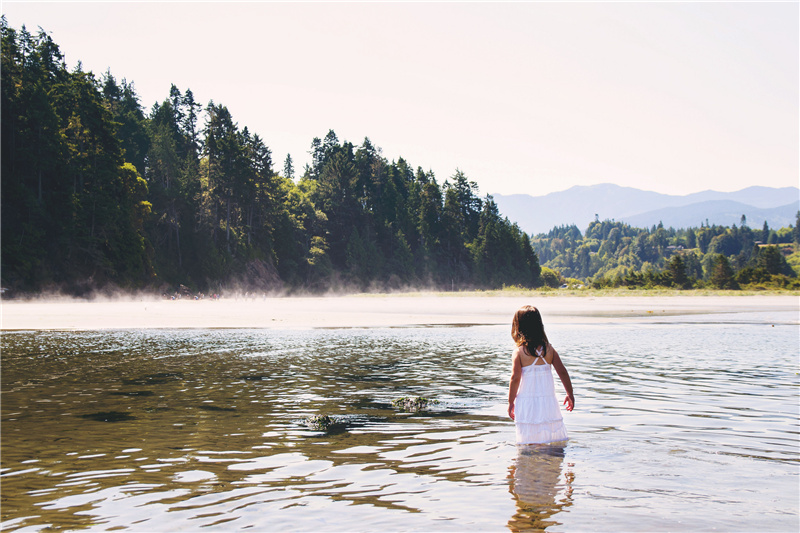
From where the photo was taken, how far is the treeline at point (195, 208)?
62.4 m

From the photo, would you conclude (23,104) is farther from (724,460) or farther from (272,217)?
(724,460)

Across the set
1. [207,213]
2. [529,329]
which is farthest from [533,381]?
[207,213]

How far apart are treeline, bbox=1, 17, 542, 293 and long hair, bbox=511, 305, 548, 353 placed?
59.8 metres

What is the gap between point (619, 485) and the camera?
701 cm

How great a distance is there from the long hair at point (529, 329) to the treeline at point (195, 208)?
59.8 m

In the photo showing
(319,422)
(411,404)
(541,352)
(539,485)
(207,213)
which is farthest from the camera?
(207,213)

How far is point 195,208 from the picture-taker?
307ft

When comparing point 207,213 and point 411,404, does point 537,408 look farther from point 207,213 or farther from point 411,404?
point 207,213

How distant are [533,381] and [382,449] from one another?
2.55 metres

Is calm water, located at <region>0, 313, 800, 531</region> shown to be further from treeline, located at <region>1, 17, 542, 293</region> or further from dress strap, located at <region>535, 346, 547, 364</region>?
treeline, located at <region>1, 17, 542, 293</region>

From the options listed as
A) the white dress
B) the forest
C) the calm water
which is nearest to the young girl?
the white dress

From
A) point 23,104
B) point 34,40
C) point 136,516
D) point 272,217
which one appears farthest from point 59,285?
point 136,516

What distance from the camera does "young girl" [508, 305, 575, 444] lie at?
7.78m

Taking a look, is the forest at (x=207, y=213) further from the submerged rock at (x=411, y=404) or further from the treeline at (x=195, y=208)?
the submerged rock at (x=411, y=404)
